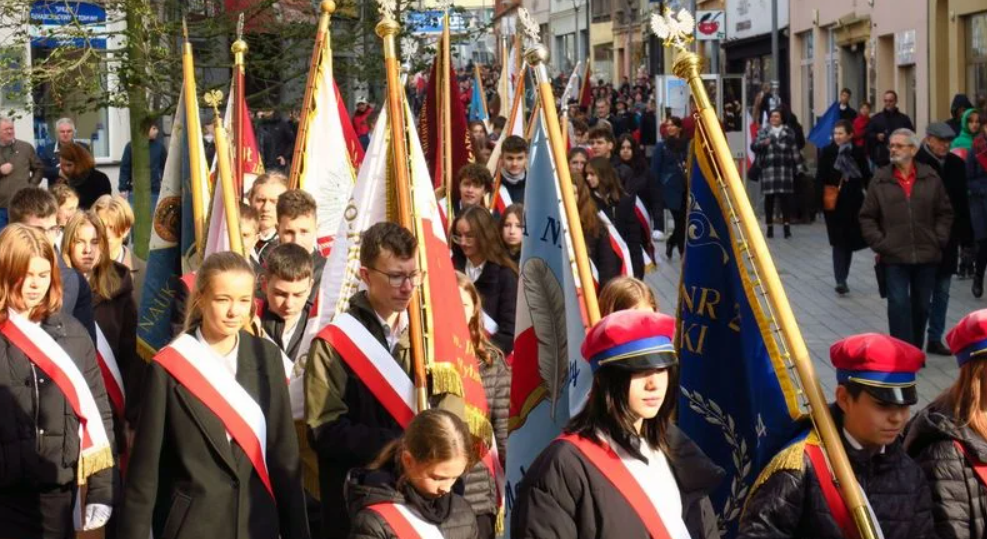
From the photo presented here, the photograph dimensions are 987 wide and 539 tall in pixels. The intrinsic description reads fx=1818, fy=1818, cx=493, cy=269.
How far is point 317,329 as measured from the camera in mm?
6785

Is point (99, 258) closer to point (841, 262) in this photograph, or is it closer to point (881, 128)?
point (841, 262)

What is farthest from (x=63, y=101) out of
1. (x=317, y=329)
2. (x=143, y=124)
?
(x=317, y=329)

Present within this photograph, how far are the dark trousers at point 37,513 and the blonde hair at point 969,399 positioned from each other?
2.95 m

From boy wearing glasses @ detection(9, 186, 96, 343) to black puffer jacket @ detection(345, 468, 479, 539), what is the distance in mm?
2308

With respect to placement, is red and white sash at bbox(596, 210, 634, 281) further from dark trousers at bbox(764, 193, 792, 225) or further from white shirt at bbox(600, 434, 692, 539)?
dark trousers at bbox(764, 193, 792, 225)

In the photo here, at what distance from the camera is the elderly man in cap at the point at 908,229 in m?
13.0

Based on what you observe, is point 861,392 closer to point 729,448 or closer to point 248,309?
point 729,448

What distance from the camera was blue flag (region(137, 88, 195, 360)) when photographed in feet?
25.3

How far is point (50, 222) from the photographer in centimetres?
824

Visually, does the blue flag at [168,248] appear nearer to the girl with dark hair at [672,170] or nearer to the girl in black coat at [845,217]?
the girl in black coat at [845,217]

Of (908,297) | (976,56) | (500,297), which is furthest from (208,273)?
(976,56)

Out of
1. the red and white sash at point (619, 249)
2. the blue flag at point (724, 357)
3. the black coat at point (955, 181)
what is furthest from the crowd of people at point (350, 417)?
the black coat at point (955, 181)

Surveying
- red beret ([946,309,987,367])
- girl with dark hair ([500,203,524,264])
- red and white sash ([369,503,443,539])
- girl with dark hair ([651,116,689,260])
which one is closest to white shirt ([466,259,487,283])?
girl with dark hair ([500,203,524,264])

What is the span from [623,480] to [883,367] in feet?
2.38
